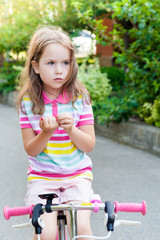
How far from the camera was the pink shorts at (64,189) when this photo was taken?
2148 millimetres

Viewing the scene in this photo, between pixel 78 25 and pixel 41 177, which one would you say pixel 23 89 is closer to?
pixel 41 177

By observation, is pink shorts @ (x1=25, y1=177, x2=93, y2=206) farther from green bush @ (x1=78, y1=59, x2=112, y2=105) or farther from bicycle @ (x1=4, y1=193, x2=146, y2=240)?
green bush @ (x1=78, y1=59, x2=112, y2=105)

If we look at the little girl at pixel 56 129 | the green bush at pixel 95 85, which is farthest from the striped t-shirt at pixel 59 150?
the green bush at pixel 95 85

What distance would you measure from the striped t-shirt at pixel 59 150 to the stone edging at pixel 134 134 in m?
3.65

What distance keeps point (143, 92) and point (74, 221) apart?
4.93 metres

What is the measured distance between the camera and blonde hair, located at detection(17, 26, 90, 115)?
219 cm

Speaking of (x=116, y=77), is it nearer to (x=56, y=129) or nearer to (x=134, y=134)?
(x=134, y=134)

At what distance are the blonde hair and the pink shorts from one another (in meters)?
0.40

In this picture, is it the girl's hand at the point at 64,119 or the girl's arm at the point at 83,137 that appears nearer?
the girl's hand at the point at 64,119

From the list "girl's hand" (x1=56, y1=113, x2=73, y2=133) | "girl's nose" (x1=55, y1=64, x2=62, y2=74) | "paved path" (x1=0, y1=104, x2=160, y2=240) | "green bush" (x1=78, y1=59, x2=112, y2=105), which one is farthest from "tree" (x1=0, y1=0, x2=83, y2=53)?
"girl's hand" (x1=56, y1=113, x2=73, y2=133)

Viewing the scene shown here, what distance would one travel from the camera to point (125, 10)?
18.7 ft

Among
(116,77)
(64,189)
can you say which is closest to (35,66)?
(64,189)

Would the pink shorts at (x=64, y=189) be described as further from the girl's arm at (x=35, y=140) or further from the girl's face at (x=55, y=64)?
the girl's face at (x=55, y=64)

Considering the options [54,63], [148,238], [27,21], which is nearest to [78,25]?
[27,21]
